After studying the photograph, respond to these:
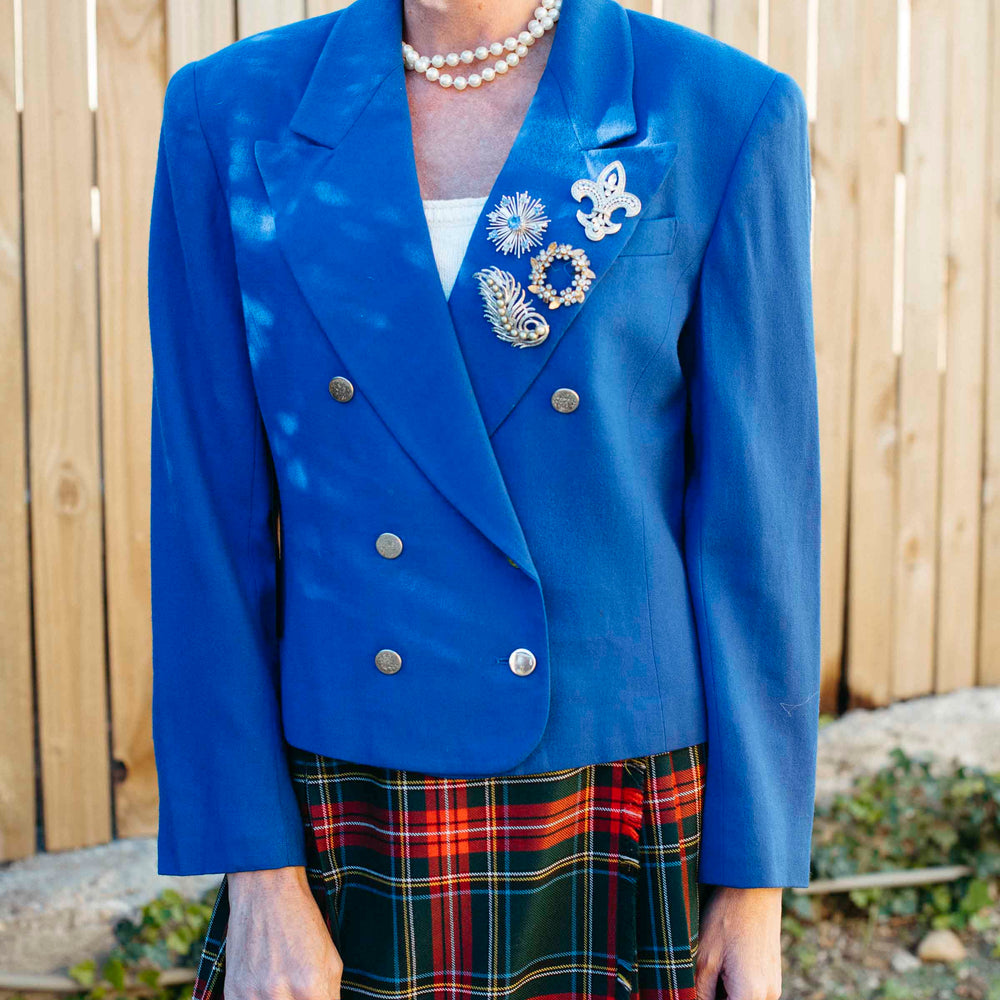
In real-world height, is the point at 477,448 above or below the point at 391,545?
above

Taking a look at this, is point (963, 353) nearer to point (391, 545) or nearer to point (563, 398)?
point (563, 398)

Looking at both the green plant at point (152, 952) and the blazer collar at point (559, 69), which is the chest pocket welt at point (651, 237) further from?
the green plant at point (152, 952)

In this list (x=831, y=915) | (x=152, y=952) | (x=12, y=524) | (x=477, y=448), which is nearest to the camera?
(x=477, y=448)

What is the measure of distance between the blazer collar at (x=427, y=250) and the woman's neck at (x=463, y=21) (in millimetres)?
77

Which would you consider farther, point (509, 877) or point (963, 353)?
point (963, 353)

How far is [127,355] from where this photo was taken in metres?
2.65

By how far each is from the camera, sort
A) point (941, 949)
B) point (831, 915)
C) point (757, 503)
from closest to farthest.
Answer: point (757, 503) < point (941, 949) < point (831, 915)

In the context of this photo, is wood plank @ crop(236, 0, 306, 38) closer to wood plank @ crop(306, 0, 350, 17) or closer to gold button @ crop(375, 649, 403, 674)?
wood plank @ crop(306, 0, 350, 17)

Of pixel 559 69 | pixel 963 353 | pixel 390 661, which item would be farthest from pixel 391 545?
pixel 963 353

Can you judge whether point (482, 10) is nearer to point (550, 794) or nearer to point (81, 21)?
point (550, 794)

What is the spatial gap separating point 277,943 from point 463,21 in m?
1.08

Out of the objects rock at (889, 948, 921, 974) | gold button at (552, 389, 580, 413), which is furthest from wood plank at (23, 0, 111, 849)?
rock at (889, 948, 921, 974)

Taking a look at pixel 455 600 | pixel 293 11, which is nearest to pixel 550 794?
pixel 455 600

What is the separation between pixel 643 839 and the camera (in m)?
1.27
